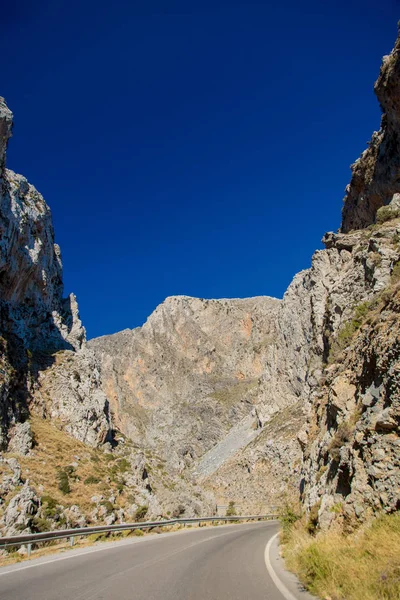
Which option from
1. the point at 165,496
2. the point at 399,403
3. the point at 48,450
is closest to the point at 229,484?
the point at 165,496

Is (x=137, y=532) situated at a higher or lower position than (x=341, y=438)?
lower

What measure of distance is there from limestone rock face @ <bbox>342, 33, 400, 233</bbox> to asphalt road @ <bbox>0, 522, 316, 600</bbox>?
34.7 meters

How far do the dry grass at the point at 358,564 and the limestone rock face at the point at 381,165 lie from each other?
3423 centimetres

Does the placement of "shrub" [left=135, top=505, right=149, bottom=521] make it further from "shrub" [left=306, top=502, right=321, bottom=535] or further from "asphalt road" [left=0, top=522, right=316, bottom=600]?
"shrub" [left=306, top=502, right=321, bottom=535]

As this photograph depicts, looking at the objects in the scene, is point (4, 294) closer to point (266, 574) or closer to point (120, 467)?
point (120, 467)

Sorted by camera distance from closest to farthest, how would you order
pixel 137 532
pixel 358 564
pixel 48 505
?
pixel 358 564
pixel 137 532
pixel 48 505

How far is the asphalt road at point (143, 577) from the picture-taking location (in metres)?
6.88

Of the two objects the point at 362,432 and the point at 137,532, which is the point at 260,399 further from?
the point at 362,432

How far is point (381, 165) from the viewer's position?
3825 centimetres

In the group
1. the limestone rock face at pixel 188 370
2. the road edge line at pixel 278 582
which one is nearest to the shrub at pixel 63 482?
the road edge line at pixel 278 582

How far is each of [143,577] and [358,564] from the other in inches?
184

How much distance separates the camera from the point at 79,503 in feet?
88.0

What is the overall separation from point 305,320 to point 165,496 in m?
56.8

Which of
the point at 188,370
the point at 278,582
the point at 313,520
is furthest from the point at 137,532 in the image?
the point at 188,370
